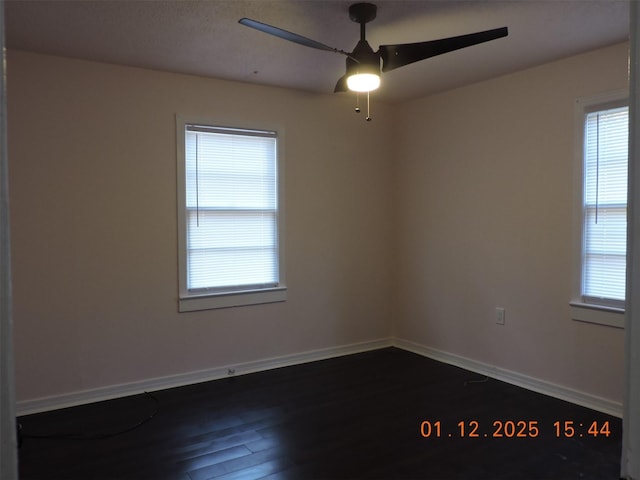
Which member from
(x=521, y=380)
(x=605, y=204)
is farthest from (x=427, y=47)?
(x=521, y=380)

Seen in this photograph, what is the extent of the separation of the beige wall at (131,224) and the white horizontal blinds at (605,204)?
6.78 ft

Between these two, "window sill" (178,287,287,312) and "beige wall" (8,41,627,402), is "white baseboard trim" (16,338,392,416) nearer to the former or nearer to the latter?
"beige wall" (8,41,627,402)

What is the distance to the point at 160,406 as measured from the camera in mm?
3430

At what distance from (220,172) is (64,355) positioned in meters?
1.79

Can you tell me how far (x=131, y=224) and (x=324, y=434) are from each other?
81.1 inches

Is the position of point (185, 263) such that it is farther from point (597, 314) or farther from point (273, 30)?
point (597, 314)

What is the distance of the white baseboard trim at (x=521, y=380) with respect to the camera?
10.7 feet

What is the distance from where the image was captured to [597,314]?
3289mm

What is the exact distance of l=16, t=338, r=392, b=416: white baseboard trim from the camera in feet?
11.0

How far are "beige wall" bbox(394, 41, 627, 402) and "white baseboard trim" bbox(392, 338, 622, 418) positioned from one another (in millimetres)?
42

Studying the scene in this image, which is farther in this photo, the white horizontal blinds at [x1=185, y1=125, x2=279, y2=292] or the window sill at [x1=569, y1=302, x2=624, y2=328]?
the white horizontal blinds at [x1=185, y1=125, x2=279, y2=292]

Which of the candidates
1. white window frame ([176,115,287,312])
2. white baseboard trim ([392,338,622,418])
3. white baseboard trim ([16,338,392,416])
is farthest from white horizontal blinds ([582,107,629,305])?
white window frame ([176,115,287,312])

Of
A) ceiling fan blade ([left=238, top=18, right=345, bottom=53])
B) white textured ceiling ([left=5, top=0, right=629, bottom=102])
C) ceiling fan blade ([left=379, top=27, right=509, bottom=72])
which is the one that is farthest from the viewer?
white textured ceiling ([left=5, top=0, right=629, bottom=102])

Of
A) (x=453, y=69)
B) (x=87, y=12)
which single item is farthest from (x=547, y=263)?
(x=87, y=12)
